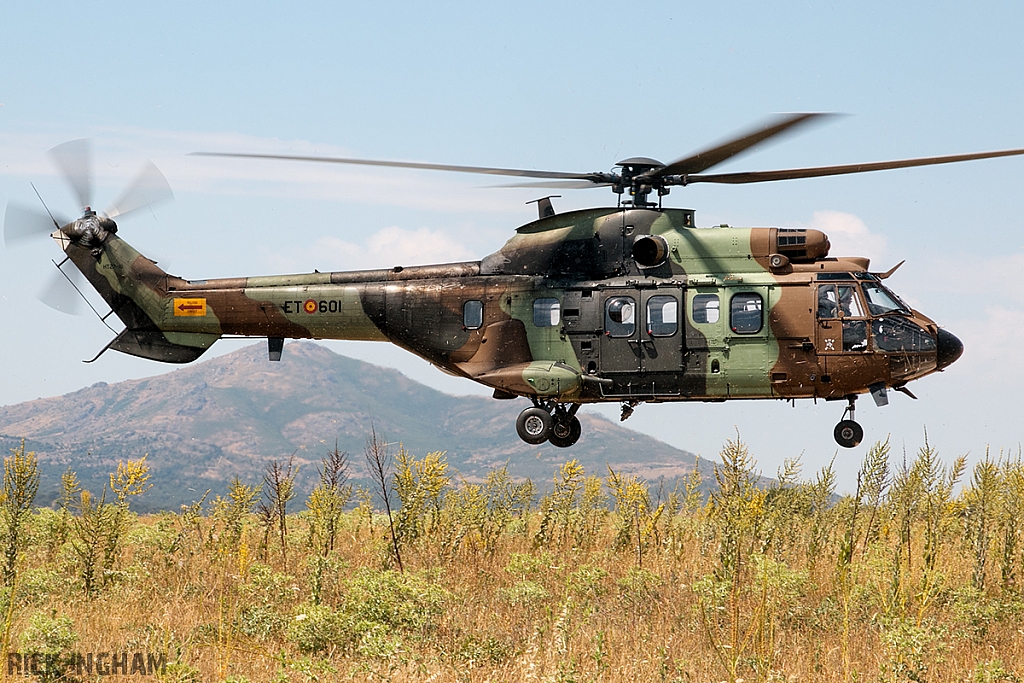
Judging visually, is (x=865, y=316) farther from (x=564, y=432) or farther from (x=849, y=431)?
(x=564, y=432)

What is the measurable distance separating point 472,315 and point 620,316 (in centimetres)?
228

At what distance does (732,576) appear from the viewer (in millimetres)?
12117

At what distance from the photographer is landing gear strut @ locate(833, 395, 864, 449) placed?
13.6m

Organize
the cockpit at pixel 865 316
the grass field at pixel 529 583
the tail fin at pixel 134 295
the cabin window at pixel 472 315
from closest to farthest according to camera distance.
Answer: the grass field at pixel 529 583, the cockpit at pixel 865 316, the cabin window at pixel 472 315, the tail fin at pixel 134 295

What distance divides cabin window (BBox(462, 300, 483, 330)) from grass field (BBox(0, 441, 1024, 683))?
6.71 feet

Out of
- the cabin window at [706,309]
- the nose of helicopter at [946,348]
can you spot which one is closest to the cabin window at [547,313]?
the cabin window at [706,309]

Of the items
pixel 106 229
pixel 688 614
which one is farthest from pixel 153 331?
pixel 688 614

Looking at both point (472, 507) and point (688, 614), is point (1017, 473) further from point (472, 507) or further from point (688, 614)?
point (472, 507)

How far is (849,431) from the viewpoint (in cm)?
1365

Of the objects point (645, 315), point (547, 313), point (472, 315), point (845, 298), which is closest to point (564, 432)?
point (547, 313)

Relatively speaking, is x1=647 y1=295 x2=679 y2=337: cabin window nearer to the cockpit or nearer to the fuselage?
the fuselage

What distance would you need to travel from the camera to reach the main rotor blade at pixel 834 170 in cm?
1163

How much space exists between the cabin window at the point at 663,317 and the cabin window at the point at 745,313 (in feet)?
2.48

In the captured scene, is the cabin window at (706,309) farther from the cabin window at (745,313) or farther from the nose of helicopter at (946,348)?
the nose of helicopter at (946,348)
